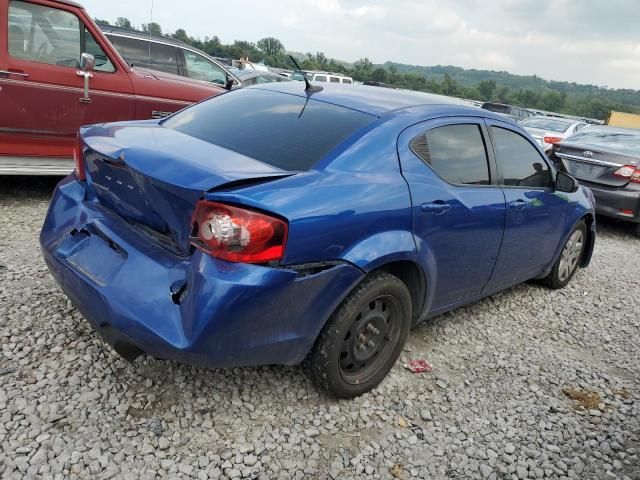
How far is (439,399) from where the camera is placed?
2867 millimetres

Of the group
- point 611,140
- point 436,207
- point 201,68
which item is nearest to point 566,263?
point 436,207

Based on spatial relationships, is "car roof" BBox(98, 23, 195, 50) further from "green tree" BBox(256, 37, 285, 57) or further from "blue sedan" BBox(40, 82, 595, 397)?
"green tree" BBox(256, 37, 285, 57)

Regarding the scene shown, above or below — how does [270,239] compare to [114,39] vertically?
below

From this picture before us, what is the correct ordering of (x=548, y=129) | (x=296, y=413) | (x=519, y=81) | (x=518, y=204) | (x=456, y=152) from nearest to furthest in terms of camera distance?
(x=296, y=413) → (x=456, y=152) → (x=518, y=204) → (x=548, y=129) → (x=519, y=81)

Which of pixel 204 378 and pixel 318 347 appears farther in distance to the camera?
pixel 204 378

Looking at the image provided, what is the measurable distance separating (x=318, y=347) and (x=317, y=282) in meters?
0.40

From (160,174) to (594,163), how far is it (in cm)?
665

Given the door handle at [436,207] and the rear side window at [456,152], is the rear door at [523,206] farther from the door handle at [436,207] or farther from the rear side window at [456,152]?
the door handle at [436,207]

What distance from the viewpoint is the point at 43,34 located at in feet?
15.8

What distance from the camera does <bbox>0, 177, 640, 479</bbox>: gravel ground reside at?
7.27 ft

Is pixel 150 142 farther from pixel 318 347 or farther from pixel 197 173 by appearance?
pixel 318 347

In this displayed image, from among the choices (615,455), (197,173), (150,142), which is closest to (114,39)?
(150,142)

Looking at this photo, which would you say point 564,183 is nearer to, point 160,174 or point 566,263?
point 566,263

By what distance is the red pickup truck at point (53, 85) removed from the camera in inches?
181
